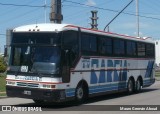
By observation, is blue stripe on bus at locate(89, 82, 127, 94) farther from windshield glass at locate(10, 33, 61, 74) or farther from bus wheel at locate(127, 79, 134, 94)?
windshield glass at locate(10, 33, 61, 74)

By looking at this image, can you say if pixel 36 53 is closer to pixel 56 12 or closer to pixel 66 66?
pixel 66 66

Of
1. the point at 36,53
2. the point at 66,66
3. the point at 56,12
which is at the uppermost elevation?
the point at 56,12

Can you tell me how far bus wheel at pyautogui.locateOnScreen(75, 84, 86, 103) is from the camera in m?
16.2

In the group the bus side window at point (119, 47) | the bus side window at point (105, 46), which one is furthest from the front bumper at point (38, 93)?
the bus side window at point (119, 47)

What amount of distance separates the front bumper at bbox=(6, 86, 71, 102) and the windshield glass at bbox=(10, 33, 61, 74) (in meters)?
0.70

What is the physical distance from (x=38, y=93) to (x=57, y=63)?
1.30m

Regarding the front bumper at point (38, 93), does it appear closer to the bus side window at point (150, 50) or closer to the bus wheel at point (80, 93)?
the bus wheel at point (80, 93)

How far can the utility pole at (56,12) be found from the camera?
2763 cm

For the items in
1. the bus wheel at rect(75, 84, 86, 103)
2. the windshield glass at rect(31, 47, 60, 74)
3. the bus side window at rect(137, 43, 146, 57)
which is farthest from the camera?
the bus side window at rect(137, 43, 146, 57)

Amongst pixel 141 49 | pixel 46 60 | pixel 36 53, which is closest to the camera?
pixel 46 60

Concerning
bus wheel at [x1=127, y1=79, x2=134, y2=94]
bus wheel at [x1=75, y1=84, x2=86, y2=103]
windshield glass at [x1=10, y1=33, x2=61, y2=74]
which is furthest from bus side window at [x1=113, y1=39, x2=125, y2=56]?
windshield glass at [x1=10, y1=33, x2=61, y2=74]

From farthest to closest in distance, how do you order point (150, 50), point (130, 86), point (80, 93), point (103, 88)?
1. point (150, 50)
2. point (130, 86)
3. point (103, 88)
4. point (80, 93)

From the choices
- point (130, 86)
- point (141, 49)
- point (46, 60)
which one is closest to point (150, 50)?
point (141, 49)

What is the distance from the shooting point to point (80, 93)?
16469mm
